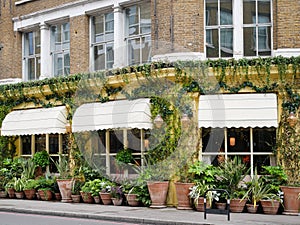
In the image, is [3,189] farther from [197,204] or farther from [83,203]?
[197,204]

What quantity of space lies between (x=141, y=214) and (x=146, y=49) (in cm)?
679

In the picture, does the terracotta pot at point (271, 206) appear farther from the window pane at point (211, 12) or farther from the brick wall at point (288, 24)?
the window pane at point (211, 12)

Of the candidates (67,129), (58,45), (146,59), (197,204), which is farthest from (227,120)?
(58,45)

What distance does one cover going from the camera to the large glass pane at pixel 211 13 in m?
19.8

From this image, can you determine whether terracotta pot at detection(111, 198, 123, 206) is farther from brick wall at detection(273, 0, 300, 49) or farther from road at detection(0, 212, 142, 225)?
brick wall at detection(273, 0, 300, 49)

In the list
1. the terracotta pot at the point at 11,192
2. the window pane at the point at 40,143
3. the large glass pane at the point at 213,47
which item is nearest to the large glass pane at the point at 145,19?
the large glass pane at the point at 213,47

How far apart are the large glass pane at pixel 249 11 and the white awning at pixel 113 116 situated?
4.42m

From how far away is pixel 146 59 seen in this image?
835 inches

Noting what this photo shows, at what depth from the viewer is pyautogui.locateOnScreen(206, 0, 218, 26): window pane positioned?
19.8 meters

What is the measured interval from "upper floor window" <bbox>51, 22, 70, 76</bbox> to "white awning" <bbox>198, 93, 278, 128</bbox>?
7.78 metres

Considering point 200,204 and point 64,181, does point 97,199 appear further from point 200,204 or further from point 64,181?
point 200,204

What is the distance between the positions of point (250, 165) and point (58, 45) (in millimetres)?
10557

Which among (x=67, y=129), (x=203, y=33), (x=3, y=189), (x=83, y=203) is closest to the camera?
(x=203, y=33)

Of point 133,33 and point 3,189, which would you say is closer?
point 133,33
